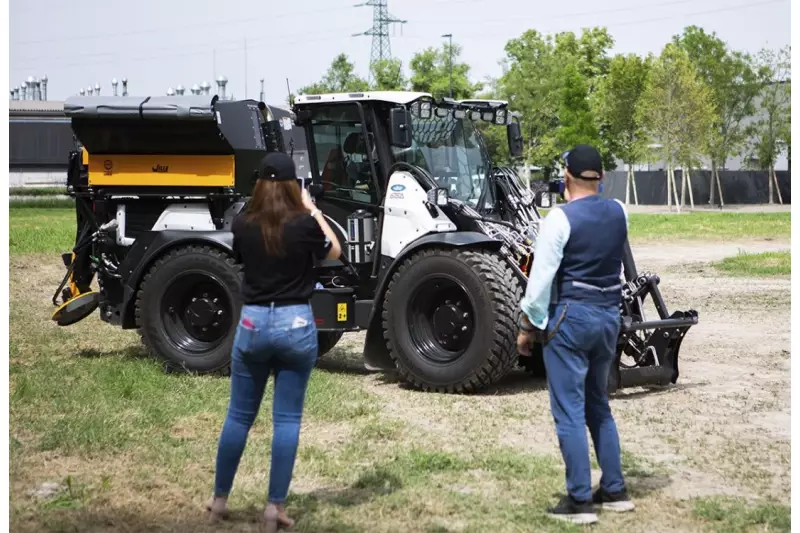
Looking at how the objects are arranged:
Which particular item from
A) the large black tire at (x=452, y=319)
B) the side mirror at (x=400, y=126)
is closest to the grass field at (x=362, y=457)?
the large black tire at (x=452, y=319)

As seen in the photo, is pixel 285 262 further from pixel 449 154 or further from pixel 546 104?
pixel 546 104

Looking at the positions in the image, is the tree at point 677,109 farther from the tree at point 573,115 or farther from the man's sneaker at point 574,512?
the man's sneaker at point 574,512

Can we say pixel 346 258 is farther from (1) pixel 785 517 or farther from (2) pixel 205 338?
(1) pixel 785 517

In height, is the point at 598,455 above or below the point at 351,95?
below

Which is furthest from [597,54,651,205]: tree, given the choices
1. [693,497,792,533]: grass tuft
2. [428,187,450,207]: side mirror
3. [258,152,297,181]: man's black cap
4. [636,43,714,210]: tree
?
[258,152,297,181]: man's black cap

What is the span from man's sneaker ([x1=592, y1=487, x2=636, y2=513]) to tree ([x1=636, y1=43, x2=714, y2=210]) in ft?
151

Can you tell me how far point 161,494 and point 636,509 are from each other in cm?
256

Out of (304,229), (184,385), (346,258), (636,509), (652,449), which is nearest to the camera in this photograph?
(304,229)

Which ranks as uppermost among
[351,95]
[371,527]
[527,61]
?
[527,61]

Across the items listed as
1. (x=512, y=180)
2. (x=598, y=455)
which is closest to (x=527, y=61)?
(x=512, y=180)

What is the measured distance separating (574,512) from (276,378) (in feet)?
5.42

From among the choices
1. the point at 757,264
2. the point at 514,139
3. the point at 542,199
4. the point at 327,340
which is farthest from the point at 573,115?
the point at 542,199

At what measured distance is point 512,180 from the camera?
37.8 ft

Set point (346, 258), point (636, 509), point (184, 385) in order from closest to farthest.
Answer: point (636, 509) < point (184, 385) < point (346, 258)
